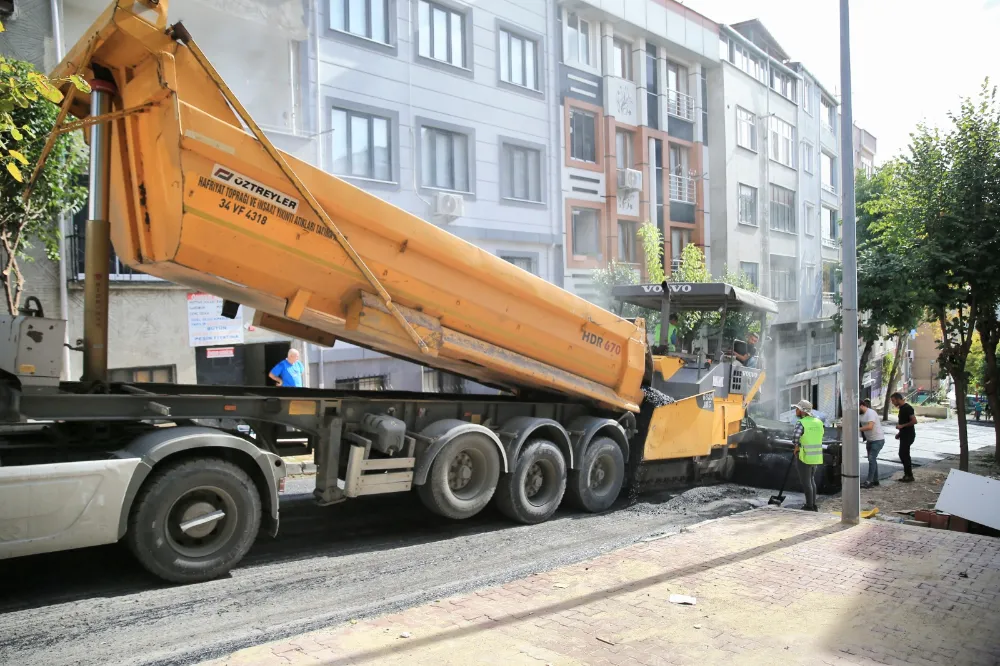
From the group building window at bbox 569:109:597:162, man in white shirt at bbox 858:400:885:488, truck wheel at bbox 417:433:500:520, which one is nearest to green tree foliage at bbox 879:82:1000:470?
man in white shirt at bbox 858:400:885:488

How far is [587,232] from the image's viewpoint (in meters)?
19.3

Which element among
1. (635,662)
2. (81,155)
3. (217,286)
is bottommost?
(635,662)

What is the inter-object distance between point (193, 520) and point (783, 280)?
91.8ft

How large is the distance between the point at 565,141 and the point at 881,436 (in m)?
10.3

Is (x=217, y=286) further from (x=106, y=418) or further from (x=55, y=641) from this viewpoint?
(x=55, y=641)

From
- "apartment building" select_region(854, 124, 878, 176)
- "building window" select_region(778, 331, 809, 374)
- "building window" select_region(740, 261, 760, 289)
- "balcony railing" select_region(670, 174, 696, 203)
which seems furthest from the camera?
"apartment building" select_region(854, 124, 878, 176)

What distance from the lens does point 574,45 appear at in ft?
61.4

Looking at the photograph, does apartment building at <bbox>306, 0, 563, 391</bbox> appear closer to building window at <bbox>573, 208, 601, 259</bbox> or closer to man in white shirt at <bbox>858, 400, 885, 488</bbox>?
building window at <bbox>573, 208, 601, 259</bbox>

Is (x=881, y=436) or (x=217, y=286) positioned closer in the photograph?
(x=217, y=286)

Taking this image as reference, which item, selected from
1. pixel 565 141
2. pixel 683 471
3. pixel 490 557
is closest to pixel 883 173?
pixel 565 141

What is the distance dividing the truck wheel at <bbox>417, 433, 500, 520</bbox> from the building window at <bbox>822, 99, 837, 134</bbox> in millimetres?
33590

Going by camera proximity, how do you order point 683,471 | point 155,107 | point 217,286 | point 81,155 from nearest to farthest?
point 155,107 → point 217,286 → point 81,155 → point 683,471

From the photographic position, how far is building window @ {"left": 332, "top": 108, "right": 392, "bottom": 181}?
13.7 m

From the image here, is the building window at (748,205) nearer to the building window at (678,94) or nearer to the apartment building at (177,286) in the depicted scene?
the building window at (678,94)
